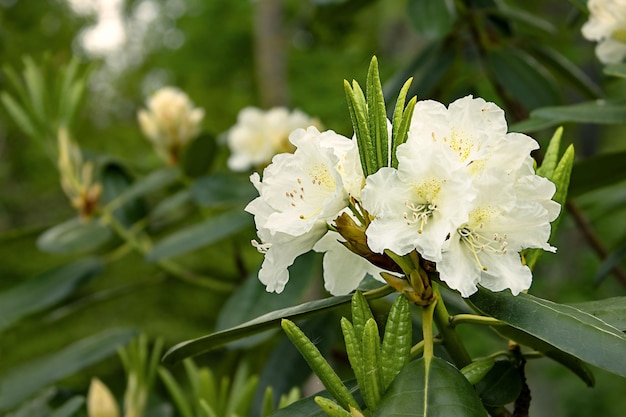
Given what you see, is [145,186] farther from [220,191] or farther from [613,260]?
[613,260]

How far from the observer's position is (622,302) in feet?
1.88

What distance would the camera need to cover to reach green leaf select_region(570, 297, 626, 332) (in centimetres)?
55

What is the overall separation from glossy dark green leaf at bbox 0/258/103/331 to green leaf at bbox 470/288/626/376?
3.13 ft

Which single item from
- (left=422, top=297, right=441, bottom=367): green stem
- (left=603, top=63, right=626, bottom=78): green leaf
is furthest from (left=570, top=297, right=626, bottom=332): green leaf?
(left=603, top=63, right=626, bottom=78): green leaf

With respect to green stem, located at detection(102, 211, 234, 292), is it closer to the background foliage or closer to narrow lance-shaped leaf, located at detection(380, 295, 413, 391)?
the background foliage

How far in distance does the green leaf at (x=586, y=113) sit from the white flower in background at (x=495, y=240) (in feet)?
1.07

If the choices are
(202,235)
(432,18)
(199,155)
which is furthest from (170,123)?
(432,18)

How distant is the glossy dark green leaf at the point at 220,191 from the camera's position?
4.17 ft

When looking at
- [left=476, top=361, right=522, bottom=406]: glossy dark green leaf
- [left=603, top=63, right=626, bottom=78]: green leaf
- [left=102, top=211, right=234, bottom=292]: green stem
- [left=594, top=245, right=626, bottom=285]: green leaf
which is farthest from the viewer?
[left=102, top=211, right=234, bottom=292]: green stem

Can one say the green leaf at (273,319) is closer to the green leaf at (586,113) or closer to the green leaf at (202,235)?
the green leaf at (586,113)

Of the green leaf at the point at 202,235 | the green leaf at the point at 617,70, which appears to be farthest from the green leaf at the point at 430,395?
the green leaf at the point at 202,235

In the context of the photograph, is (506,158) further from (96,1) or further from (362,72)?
(96,1)

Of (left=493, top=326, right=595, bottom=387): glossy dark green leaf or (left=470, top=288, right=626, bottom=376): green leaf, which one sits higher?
(left=470, top=288, right=626, bottom=376): green leaf

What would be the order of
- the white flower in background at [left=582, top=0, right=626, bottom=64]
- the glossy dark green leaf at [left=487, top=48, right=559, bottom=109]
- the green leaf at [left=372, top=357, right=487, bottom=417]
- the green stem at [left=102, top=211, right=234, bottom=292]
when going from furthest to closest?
1. the green stem at [left=102, top=211, right=234, bottom=292]
2. the glossy dark green leaf at [left=487, top=48, right=559, bottom=109]
3. the white flower in background at [left=582, top=0, right=626, bottom=64]
4. the green leaf at [left=372, top=357, right=487, bottom=417]
